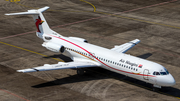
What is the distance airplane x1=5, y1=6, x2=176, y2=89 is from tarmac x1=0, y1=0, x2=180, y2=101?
1590 mm

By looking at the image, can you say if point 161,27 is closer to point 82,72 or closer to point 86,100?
point 82,72

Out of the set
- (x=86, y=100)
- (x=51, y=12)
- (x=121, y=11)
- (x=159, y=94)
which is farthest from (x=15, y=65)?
(x=121, y=11)

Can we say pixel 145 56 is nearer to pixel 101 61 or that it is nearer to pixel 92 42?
pixel 92 42

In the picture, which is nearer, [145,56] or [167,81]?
[167,81]

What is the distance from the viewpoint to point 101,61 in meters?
32.2

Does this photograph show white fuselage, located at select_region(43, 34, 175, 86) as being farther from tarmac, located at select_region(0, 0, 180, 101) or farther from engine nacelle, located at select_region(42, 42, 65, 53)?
tarmac, located at select_region(0, 0, 180, 101)

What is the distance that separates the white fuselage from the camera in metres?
28.6

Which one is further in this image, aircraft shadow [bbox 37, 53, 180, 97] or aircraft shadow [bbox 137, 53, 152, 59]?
aircraft shadow [bbox 137, 53, 152, 59]

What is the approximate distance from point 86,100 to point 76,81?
465 cm

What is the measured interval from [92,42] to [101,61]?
40.8 ft

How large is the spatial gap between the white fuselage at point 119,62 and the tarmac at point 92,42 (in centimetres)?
165

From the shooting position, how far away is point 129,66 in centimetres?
3005

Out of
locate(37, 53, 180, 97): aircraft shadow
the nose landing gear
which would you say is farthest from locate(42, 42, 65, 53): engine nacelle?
the nose landing gear

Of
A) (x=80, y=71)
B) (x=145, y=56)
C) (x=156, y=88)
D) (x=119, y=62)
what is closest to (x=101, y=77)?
(x=80, y=71)
